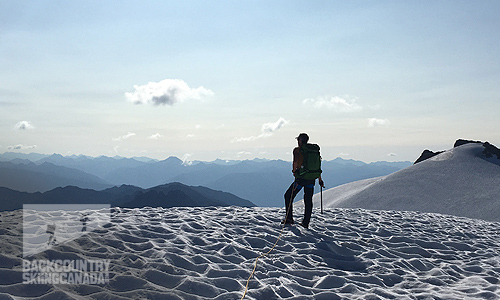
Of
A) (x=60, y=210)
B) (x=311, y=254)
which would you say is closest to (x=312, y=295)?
(x=311, y=254)

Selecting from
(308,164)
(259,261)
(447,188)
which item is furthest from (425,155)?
(259,261)

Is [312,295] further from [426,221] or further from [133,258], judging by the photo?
[426,221]

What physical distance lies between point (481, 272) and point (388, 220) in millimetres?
4785

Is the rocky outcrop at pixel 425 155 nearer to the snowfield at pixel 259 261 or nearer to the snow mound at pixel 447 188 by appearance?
the snow mound at pixel 447 188

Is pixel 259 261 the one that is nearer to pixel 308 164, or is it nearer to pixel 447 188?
pixel 308 164

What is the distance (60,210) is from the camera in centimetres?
959

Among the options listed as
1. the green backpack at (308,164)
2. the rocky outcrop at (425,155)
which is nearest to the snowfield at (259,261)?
the green backpack at (308,164)

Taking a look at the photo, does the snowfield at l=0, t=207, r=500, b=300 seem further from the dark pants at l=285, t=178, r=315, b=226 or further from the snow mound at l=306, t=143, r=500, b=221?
the snow mound at l=306, t=143, r=500, b=221
